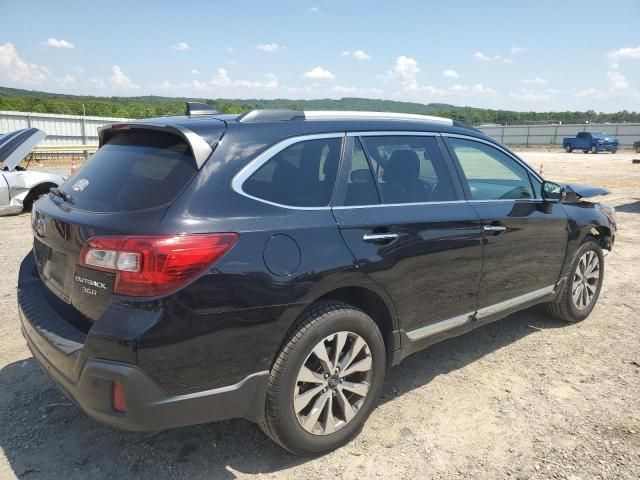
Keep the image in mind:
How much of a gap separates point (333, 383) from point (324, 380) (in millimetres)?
75

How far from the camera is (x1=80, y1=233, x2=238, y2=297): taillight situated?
2.23 metres

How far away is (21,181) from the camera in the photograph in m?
9.61

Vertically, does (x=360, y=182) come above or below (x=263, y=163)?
below

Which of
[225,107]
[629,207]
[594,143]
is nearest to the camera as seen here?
[629,207]

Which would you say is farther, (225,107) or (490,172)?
(225,107)

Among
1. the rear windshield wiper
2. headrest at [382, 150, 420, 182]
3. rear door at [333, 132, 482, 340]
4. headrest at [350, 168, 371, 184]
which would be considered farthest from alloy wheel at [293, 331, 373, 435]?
the rear windshield wiper

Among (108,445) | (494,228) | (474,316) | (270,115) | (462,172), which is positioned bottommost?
(108,445)

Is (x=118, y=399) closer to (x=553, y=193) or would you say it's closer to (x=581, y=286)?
(x=553, y=193)

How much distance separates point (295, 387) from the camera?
8.64ft

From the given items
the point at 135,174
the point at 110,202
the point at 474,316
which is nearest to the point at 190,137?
the point at 135,174

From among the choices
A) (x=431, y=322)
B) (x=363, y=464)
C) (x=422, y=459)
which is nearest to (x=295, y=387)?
(x=363, y=464)

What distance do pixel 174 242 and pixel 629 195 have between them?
15757mm

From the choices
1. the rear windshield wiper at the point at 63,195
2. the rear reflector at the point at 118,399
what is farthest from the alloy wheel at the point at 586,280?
the rear windshield wiper at the point at 63,195

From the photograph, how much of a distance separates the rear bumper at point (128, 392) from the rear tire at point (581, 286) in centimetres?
329
